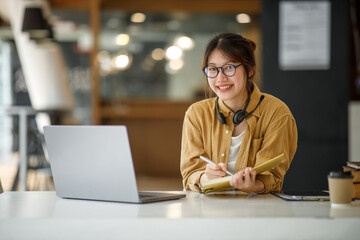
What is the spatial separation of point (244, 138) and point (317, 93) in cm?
338

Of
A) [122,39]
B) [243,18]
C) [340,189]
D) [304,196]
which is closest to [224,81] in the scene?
[304,196]

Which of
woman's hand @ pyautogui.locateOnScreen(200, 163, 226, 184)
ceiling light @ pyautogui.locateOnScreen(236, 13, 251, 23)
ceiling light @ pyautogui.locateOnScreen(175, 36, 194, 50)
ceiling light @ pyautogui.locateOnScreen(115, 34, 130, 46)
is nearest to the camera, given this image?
woman's hand @ pyautogui.locateOnScreen(200, 163, 226, 184)

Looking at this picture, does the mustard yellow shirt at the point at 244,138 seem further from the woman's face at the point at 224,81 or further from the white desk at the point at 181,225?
the white desk at the point at 181,225

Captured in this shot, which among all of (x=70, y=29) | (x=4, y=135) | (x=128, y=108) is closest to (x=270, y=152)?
(x=128, y=108)

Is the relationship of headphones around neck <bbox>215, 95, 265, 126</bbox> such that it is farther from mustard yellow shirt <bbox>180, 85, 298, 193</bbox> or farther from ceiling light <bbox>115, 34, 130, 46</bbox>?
ceiling light <bbox>115, 34, 130, 46</bbox>

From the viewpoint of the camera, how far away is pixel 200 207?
5.14 feet

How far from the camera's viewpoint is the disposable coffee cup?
159 centimetres

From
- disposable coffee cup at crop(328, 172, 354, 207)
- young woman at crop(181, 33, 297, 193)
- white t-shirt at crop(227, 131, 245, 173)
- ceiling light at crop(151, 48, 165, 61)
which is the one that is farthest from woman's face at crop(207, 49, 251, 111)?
ceiling light at crop(151, 48, 165, 61)

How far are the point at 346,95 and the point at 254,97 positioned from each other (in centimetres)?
342

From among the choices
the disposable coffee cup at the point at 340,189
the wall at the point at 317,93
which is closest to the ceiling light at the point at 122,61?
the wall at the point at 317,93

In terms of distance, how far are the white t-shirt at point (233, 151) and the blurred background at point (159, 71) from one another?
2.93m

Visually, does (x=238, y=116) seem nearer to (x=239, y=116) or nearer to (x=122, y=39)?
(x=239, y=116)

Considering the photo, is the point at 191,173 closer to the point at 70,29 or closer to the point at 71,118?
the point at 71,118

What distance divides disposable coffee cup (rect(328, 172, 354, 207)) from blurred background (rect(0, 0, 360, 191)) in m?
3.46
